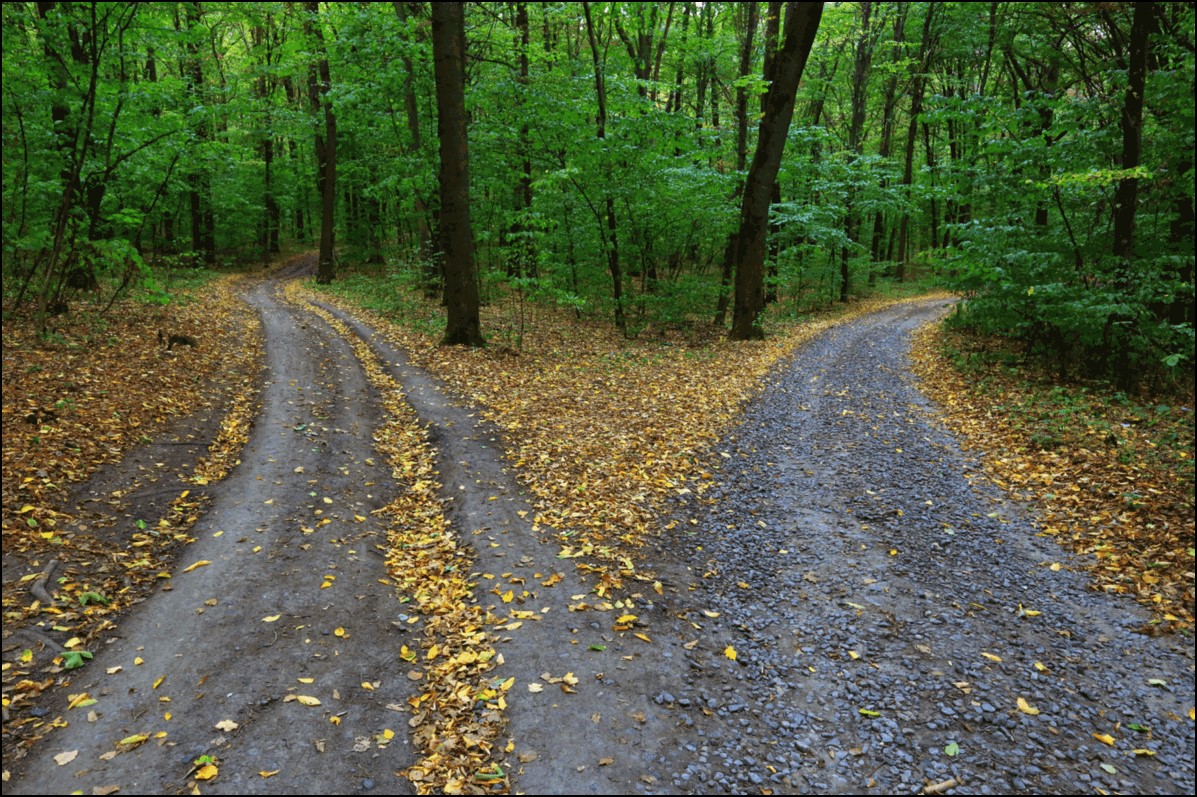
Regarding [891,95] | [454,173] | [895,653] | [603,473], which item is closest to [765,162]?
[454,173]

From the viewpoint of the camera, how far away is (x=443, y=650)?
4543mm

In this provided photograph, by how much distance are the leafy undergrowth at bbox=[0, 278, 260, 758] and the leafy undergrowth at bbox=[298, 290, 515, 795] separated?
2104 millimetres

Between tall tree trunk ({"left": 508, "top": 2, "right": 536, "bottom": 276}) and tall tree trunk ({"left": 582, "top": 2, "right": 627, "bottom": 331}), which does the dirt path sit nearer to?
tall tree trunk ({"left": 508, "top": 2, "right": 536, "bottom": 276})

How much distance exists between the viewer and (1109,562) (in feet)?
17.1

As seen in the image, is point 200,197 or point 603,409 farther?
point 200,197

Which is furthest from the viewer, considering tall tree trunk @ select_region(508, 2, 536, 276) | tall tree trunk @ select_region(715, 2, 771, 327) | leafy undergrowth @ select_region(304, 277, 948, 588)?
tall tree trunk @ select_region(715, 2, 771, 327)

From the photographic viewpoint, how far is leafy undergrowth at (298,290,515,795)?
3467 mm

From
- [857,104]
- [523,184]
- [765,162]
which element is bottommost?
[765,162]

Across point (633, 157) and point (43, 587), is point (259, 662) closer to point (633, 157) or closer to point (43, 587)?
point (43, 587)

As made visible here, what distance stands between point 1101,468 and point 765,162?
33.3 feet

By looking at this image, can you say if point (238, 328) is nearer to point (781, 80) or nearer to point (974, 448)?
point (781, 80)

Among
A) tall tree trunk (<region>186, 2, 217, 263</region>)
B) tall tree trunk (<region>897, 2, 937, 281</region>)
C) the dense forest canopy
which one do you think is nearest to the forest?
the dense forest canopy

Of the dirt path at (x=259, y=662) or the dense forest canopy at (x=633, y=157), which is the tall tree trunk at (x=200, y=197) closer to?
the dense forest canopy at (x=633, y=157)

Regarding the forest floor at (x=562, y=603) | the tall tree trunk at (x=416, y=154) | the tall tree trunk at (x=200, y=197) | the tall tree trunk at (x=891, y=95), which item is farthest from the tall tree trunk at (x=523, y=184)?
the tall tree trunk at (x=891, y=95)
